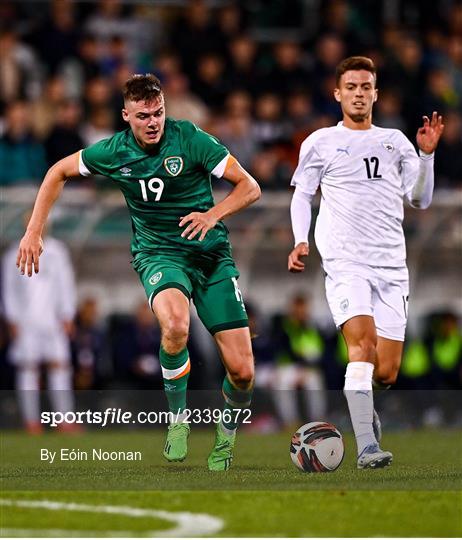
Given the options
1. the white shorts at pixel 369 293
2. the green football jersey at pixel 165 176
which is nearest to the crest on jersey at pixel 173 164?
the green football jersey at pixel 165 176

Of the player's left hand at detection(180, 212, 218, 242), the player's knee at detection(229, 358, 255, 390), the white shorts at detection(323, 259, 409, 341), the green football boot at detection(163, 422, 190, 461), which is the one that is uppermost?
the player's left hand at detection(180, 212, 218, 242)

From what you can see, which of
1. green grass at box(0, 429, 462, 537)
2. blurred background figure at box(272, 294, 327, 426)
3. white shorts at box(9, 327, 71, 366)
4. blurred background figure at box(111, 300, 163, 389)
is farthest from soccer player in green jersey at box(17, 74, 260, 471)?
blurred background figure at box(272, 294, 327, 426)

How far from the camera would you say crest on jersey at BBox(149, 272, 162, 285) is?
33.0 feet

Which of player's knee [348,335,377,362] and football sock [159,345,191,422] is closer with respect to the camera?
football sock [159,345,191,422]

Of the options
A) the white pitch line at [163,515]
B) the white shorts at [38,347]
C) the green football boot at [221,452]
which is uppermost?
the white pitch line at [163,515]

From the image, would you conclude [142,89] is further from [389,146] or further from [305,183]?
[389,146]

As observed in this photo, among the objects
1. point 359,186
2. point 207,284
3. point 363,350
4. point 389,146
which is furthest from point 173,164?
point 363,350

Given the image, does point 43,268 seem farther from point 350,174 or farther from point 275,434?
point 350,174

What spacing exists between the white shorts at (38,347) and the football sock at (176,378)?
6.96 meters

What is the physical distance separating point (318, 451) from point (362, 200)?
1860mm

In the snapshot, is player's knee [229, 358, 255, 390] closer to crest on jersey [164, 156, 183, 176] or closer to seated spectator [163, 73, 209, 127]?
crest on jersey [164, 156, 183, 176]

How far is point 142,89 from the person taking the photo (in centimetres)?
985

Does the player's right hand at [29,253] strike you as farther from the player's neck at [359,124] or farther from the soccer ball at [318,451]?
the player's neck at [359,124]

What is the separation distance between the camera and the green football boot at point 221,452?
10172mm
